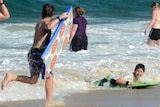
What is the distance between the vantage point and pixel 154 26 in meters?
11.8

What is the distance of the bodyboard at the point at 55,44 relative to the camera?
6.35 m

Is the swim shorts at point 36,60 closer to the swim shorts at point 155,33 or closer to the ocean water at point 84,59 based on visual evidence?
the ocean water at point 84,59

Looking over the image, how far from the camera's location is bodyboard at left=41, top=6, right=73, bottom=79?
635cm

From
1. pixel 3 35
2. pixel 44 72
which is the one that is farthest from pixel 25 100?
pixel 3 35

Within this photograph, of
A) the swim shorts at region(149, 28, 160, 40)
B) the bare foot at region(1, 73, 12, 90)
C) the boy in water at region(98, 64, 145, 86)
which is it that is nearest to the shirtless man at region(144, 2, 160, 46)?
the swim shorts at region(149, 28, 160, 40)

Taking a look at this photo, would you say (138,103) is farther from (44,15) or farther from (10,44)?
(10,44)

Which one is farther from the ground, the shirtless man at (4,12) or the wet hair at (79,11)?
the wet hair at (79,11)

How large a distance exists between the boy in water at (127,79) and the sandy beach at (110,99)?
7.3 inches

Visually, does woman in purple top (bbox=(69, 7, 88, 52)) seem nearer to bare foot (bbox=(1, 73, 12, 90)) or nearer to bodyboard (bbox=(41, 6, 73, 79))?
bodyboard (bbox=(41, 6, 73, 79))

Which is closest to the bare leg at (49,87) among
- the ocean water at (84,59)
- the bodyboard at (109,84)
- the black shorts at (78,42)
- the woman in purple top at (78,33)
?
the ocean water at (84,59)

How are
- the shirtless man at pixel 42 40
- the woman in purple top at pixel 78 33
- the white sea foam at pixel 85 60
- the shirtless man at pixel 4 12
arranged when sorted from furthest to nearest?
1. the woman in purple top at pixel 78 33
2. the white sea foam at pixel 85 60
3. the shirtless man at pixel 42 40
4. the shirtless man at pixel 4 12

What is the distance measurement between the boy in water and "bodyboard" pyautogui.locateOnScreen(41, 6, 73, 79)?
5.37 feet

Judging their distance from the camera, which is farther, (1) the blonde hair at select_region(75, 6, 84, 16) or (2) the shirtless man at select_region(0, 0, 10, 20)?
(1) the blonde hair at select_region(75, 6, 84, 16)

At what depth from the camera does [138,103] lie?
7098mm
